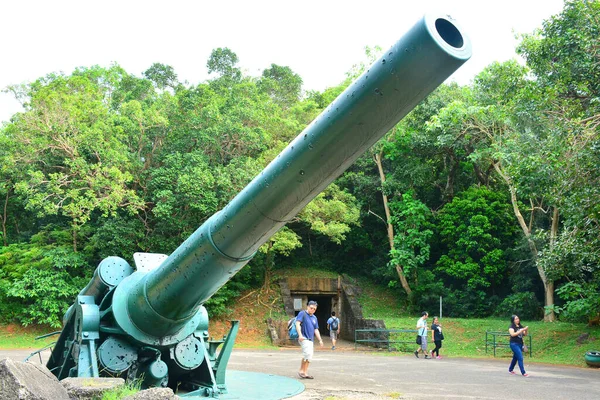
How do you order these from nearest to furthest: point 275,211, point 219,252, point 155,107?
point 275,211 → point 219,252 → point 155,107

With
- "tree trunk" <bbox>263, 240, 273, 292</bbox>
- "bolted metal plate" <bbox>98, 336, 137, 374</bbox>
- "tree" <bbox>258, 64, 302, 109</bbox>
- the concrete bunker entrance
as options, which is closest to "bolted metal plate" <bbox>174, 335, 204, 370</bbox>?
"bolted metal plate" <bbox>98, 336, 137, 374</bbox>

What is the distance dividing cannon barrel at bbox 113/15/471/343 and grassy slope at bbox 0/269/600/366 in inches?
489

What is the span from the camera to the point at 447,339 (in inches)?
746

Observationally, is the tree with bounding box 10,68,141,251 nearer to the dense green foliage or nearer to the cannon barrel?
the dense green foliage

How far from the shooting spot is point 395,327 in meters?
20.3

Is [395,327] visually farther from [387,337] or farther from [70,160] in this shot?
[70,160]

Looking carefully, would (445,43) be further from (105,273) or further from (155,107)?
(155,107)

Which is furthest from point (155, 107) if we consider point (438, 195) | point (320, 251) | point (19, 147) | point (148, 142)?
point (438, 195)

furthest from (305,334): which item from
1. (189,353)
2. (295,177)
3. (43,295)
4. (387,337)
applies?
(43,295)

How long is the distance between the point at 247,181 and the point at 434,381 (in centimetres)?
1237

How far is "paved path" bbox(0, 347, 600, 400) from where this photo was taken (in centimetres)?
764

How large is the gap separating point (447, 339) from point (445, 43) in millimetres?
17755

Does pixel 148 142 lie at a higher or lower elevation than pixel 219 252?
higher

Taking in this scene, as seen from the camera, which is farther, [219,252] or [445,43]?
[219,252]
